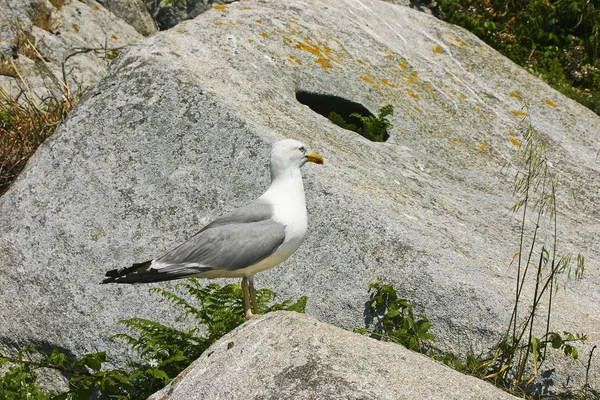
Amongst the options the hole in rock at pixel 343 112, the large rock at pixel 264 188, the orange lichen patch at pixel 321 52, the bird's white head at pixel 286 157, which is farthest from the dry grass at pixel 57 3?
the bird's white head at pixel 286 157

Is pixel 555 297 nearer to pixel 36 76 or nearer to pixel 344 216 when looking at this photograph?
pixel 344 216

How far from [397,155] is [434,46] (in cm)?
239

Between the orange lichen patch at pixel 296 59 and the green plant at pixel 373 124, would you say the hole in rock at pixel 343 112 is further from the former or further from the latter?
the orange lichen patch at pixel 296 59

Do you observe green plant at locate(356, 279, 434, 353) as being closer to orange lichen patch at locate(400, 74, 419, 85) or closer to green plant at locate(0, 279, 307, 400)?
green plant at locate(0, 279, 307, 400)

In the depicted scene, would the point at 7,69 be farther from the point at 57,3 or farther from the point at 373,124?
the point at 373,124

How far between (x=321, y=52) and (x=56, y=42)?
15.4ft

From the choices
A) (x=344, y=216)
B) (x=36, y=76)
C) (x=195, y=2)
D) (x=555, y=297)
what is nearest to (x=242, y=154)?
(x=344, y=216)

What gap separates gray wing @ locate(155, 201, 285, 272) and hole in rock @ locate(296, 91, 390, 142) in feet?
8.21

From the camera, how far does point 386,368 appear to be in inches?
142

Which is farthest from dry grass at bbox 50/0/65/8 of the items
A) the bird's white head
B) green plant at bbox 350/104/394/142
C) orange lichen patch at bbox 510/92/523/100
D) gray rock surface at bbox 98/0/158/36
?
the bird's white head

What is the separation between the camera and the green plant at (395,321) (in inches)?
197

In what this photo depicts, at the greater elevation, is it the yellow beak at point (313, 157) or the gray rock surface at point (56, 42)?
the yellow beak at point (313, 157)

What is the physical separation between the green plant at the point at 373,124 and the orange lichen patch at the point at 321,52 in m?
0.60

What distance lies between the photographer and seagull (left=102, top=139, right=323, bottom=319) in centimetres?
448
